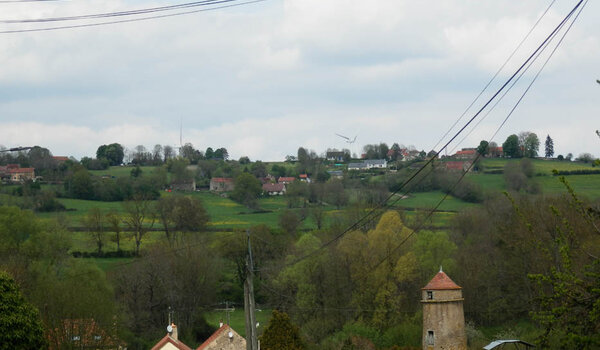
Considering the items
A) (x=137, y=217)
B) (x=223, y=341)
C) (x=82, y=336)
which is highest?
(x=137, y=217)

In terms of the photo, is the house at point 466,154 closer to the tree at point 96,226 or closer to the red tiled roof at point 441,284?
the tree at point 96,226

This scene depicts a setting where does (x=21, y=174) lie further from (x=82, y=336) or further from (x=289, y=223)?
(x=82, y=336)

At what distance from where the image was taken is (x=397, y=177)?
4596 inches

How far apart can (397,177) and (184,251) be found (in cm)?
4977

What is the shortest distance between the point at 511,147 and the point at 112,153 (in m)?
75.7

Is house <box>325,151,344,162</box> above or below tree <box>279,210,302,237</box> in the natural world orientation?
above

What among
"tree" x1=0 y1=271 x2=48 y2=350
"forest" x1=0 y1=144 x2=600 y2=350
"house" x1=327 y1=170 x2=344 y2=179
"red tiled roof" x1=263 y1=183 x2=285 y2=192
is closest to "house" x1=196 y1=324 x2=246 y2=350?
"forest" x1=0 y1=144 x2=600 y2=350

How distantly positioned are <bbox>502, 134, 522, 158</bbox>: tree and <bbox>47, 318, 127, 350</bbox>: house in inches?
4010

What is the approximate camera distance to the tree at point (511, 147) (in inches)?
5276

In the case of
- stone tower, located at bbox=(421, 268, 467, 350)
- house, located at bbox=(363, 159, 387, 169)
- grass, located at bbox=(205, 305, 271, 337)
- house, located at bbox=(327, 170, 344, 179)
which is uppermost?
house, located at bbox=(363, 159, 387, 169)

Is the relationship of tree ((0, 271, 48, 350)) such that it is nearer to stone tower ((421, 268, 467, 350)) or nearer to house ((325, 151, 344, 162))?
stone tower ((421, 268, 467, 350))

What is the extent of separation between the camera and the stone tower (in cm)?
4609

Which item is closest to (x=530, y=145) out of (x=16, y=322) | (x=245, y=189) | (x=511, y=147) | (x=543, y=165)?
(x=511, y=147)

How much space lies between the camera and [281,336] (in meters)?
45.6
